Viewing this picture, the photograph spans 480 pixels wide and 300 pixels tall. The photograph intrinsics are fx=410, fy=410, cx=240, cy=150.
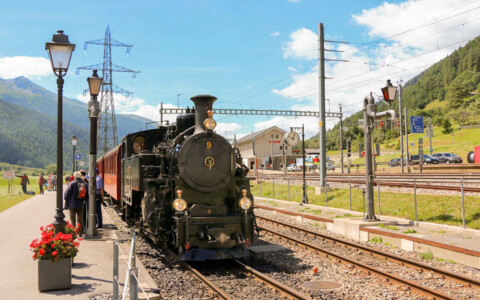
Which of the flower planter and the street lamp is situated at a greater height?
the street lamp

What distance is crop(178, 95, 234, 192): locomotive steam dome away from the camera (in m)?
8.95

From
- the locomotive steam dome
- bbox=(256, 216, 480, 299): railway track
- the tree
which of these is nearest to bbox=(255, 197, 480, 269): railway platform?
bbox=(256, 216, 480, 299): railway track

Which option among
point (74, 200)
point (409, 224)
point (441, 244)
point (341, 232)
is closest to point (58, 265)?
point (74, 200)

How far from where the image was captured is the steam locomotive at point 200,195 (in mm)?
8469

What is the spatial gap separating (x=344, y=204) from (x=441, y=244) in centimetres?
858

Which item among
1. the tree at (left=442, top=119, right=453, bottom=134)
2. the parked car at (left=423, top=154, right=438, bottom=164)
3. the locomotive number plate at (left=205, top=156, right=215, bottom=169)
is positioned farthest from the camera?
the tree at (left=442, top=119, right=453, bottom=134)

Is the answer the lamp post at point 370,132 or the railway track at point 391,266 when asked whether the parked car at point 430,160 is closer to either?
the lamp post at point 370,132

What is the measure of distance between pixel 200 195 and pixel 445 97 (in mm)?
141102

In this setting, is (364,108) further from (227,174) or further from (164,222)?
(164,222)

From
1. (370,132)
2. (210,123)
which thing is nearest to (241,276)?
(210,123)

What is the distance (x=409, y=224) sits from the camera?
40.1ft

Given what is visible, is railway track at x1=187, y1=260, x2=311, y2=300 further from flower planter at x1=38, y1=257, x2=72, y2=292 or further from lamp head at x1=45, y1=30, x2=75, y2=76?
lamp head at x1=45, y1=30, x2=75, y2=76

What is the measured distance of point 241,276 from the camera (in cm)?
795

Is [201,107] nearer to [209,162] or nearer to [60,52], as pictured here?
[209,162]
